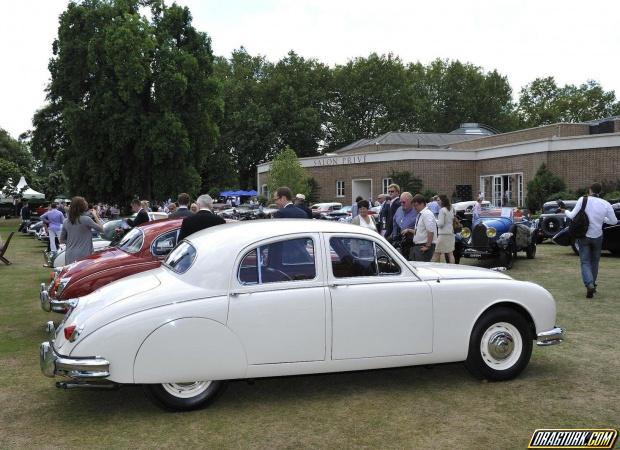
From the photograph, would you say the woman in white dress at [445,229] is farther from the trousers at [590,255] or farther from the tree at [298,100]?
the tree at [298,100]

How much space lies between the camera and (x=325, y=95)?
251ft

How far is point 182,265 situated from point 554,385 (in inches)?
145

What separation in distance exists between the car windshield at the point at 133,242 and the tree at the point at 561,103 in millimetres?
78217

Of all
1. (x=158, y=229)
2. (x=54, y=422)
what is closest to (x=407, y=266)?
(x=54, y=422)

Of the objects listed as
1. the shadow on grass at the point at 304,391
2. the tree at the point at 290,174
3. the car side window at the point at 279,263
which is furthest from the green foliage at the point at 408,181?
the car side window at the point at 279,263

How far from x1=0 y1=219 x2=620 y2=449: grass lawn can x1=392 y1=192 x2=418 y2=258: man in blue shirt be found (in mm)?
3499

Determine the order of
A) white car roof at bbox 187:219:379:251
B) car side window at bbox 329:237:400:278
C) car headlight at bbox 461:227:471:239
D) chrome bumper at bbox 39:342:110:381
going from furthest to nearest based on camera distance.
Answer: car headlight at bbox 461:227:471:239 < car side window at bbox 329:237:400:278 < white car roof at bbox 187:219:379:251 < chrome bumper at bbox 39:342:110:381

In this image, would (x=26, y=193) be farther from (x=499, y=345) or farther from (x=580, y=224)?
(x=499, y=345)

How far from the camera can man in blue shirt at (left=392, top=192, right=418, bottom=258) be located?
10.0 metres

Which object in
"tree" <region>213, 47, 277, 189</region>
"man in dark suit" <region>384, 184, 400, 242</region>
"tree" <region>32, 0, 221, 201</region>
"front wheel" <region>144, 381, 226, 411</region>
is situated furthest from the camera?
"tree" <region>213, 47, 277, 189</region>

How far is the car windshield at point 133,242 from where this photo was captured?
8531 millimetres

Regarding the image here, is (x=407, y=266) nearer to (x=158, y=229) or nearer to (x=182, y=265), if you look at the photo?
(x=182, y=265)

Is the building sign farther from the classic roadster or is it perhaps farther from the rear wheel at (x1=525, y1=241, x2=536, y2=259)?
the classic roadster

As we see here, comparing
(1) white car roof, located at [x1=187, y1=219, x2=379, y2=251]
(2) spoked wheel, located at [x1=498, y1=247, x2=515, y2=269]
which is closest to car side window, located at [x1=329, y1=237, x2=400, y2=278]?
(1) white car roof, located at [x1=187, y1=219, x2=379, y2=251]
